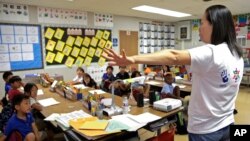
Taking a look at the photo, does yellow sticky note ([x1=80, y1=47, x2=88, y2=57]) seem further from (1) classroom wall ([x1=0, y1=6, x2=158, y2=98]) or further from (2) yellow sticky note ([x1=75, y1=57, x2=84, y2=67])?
(1) classroom wall ([x1=0, y1=6, x2=158, y2=98])

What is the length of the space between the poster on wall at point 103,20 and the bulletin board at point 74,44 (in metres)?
0.18

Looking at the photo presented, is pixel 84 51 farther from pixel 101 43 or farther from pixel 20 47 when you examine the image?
pixel 20 47

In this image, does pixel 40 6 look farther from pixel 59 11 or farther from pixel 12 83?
pixel 12 83

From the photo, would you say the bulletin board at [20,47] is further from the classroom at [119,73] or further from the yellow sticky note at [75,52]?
the yellow sticky note at [75,52]

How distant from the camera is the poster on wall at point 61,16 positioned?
15.6 feet

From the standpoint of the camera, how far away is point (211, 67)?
0.84 m

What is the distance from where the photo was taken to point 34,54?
4773mm

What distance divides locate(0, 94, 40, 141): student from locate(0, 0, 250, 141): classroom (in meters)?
0.01

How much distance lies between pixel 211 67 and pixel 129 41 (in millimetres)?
5918

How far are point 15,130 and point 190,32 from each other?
7.47m

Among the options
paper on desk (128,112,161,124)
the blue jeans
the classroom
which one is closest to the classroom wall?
the classroom

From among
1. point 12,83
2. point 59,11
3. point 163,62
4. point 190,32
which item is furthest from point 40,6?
point 190,32

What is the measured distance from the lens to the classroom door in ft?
21.2

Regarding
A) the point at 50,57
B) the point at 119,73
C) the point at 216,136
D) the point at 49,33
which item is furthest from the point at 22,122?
the point at 49,33
